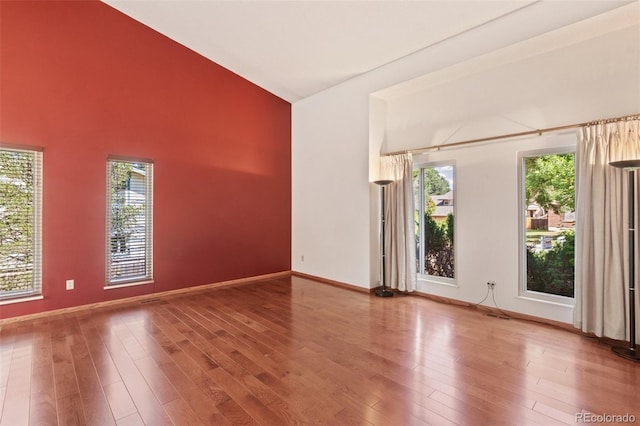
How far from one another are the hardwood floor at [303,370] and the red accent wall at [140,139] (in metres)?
1.00

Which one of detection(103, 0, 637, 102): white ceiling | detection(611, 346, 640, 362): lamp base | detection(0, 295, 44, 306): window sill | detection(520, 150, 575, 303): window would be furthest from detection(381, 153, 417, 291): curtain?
detection(0, 295, 44, 306): window sill

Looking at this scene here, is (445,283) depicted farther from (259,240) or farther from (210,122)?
(210,122)

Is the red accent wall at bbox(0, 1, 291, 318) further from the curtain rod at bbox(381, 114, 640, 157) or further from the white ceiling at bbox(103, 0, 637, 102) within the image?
the curtain rod at bbox(381, 114, 640, 157)

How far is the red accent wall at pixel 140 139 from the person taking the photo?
3.75m

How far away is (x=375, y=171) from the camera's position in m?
5.05

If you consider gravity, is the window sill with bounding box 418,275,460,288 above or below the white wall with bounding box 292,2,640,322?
below

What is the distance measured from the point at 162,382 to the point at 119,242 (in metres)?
2.83

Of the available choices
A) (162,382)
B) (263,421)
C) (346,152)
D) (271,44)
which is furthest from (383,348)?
(271,44)

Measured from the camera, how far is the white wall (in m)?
3.65

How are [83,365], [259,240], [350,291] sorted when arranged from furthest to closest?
1. [259,240]
2. [350,291]
3. [83,365]

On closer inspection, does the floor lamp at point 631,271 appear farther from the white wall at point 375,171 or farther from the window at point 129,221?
the window at point 129,221

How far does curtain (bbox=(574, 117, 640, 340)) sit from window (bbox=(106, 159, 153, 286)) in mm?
5443

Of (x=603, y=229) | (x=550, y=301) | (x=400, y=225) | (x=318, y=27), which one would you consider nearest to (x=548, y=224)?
(x=603, y=229)

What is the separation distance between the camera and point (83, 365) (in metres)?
2.58
